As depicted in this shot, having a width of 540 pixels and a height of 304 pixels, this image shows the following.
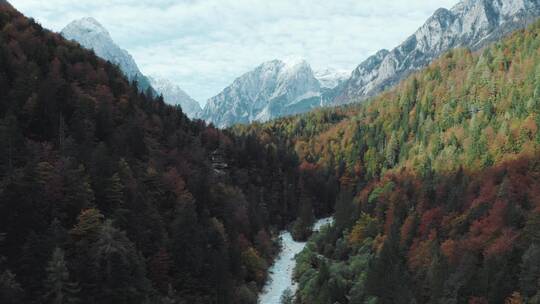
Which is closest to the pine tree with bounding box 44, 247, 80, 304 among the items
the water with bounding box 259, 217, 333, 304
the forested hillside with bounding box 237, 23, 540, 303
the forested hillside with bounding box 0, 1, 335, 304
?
the forested hillside with bounding box 0, 1, 335, 304

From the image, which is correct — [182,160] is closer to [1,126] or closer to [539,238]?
[1,126]

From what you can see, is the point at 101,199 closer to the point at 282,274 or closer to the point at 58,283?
the point at 58,283

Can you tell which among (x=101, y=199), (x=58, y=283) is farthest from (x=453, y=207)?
(x=58, y=283)

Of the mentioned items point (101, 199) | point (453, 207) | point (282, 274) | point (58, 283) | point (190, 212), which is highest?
point (101, 199)

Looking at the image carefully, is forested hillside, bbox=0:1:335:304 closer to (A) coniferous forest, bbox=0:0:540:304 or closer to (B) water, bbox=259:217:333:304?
(A) coniferous forest, bbox=0:0:540:304

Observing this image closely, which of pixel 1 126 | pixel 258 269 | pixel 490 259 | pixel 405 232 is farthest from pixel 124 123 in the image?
pixel 490 259
